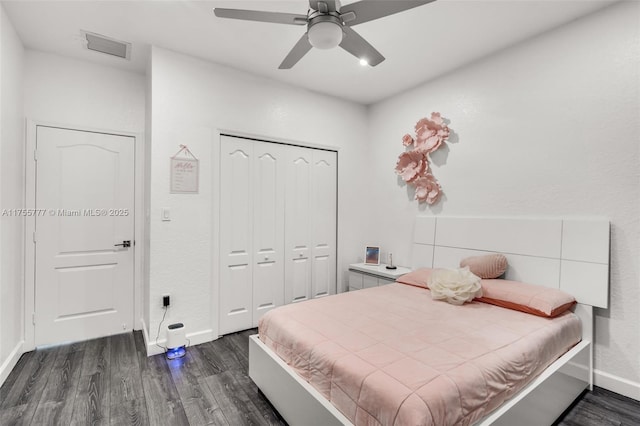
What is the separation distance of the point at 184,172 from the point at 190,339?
62.2 inches

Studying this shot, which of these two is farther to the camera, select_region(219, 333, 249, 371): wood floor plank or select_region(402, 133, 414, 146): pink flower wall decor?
select_region(402, 133, 414, 146): pink flower wall decor

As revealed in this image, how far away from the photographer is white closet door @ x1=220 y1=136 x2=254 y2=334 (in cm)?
318

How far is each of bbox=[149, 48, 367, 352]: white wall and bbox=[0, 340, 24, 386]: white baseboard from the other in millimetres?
957

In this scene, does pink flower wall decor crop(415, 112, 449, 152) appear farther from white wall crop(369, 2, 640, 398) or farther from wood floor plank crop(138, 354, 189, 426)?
wood floor plank crop(138, 354, 189, 426)

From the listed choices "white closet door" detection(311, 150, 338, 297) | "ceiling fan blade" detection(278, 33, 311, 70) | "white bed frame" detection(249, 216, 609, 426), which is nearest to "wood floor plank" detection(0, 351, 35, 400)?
"white bed frame" detection(249, 216, 609, 426)

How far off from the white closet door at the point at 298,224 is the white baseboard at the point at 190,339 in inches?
37.1

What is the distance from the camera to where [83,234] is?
3.06 m

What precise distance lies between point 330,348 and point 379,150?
3.01m

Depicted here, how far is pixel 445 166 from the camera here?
3338 mm

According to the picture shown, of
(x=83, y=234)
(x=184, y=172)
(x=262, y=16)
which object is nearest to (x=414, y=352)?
(x=262, y=16)

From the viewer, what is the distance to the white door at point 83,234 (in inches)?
114

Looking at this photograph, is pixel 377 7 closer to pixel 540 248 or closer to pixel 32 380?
pixel 540 248

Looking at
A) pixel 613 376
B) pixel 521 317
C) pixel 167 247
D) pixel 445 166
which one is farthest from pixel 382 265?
pixel 167 247

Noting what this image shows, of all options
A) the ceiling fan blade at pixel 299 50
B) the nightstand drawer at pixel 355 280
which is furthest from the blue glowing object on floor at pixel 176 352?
the ceiling fan blade at pixel 299 50
